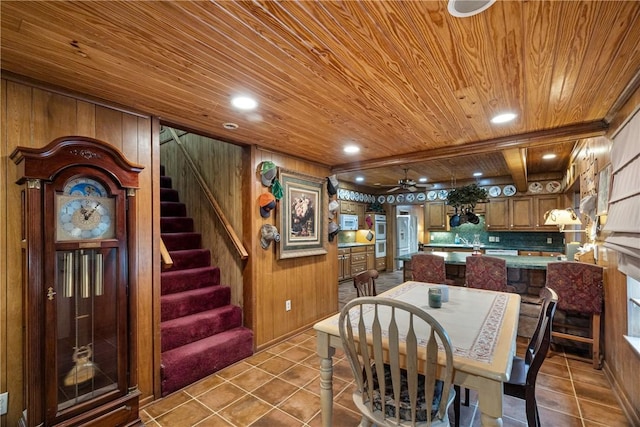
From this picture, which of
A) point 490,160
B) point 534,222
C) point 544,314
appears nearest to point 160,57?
point 544,314

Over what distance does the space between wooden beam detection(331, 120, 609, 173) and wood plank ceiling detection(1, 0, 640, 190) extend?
0.08 feet

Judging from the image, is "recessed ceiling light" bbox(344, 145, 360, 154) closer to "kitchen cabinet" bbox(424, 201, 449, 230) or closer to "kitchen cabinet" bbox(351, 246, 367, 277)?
"kitchen cabinet" bbox(351, 246, 367, 277)

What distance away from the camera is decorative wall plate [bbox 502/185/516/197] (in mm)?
6221

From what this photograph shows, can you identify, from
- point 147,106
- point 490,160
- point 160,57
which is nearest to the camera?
point 160,57

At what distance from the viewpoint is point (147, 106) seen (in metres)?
2.14

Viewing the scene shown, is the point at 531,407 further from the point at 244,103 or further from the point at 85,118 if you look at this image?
the point at 85,118

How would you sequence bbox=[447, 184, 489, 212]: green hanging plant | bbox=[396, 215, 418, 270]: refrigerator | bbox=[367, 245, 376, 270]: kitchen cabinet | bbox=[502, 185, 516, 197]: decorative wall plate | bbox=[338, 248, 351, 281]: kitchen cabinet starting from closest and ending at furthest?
bbox=[447, 184, 489, 212]: green hanging plant
bbox=[502, 185, 516, 197]: decorative wall plate
bbox=[338, 248, 351, 281]: kitchen cabinet
bbox=[367, 245, 376, 270]: kitchen cabinet
bbox=[396, 215, 418, 270]: refrigerator

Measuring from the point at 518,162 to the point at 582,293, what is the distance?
181 centimetres

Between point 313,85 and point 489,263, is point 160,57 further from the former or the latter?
point 489,263

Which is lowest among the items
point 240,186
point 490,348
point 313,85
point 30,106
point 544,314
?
point 490,348

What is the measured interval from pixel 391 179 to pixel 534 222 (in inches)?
119

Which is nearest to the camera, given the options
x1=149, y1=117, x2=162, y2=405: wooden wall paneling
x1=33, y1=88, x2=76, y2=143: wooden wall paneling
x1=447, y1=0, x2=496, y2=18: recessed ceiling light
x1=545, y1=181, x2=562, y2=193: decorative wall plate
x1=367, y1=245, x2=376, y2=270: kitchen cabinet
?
x1=447, y1=0, x2=496, y2=18: recessed ceiling light

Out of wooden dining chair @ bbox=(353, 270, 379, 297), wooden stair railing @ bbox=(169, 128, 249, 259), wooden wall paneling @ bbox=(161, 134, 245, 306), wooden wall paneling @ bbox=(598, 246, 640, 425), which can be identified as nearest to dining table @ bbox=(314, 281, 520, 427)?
wooden dining chair @ bbox=(353, 270, 379, 297)

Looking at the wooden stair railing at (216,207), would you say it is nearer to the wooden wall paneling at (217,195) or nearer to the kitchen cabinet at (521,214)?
the wooden wall paneling at (217,195)
